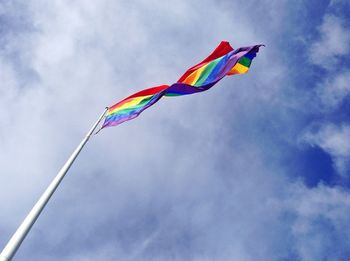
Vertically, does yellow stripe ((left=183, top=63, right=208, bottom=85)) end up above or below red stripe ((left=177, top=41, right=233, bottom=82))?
below

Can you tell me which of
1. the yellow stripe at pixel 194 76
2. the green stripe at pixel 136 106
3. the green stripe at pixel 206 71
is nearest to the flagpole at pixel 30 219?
the green stripe at pixel 136 106

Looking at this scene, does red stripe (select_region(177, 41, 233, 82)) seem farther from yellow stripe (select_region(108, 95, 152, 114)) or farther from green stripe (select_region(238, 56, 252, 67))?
yellow stripe (select_region(108, 95, 152, 114))

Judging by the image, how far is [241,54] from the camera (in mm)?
17406

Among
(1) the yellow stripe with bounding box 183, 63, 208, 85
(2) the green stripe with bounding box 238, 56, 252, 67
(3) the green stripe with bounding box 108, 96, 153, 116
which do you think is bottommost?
(3) the green stripe with bounding box 108, 96, 153, 116

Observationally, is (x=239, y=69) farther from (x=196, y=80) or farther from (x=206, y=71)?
(x=196, y=80)

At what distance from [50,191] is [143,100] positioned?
344 inches

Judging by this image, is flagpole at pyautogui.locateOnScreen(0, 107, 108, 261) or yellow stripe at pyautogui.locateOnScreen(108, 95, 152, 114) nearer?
flagpole at pyautogui.locateOnScreen(0, 107, 108, 261)

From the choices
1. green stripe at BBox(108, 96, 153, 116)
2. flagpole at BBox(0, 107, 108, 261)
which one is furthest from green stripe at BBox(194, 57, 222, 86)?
flagpole at BBox(0, 107, 108, 261)

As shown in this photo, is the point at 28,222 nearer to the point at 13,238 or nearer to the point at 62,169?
the point at 13,238

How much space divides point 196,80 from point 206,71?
2.17 feet

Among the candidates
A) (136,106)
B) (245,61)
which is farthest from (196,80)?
(136,106)

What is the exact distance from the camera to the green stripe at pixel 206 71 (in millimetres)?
18125

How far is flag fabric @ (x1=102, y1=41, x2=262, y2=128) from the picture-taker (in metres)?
16.8

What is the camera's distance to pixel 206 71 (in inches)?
731
